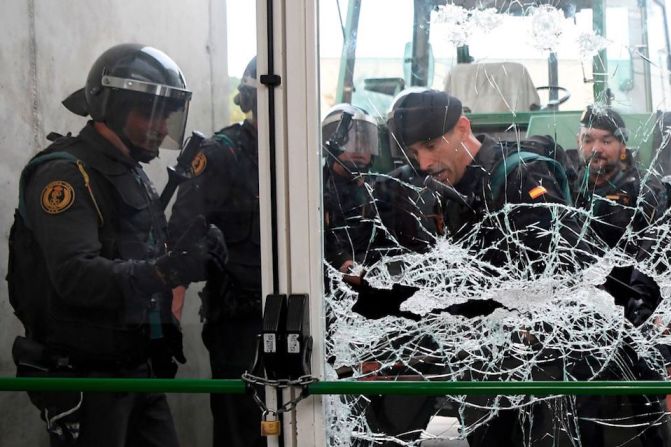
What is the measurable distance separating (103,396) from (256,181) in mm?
695

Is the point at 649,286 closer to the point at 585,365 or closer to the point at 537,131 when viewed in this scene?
the point at 585,365

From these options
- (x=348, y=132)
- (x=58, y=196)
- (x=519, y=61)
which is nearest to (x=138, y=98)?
(x=58, y=196)

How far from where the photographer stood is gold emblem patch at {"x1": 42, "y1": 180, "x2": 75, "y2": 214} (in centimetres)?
178

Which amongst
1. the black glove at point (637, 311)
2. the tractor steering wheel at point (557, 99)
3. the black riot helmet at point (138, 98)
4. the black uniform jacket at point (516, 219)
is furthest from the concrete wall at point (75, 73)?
the black glove at point (637, 311)

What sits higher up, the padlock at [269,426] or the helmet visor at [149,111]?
the helmet visor at [149,111]

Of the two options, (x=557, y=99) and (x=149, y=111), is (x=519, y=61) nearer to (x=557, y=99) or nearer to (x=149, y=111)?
(x=557, y=99)

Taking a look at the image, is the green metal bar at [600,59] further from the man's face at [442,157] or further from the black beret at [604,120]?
the man's face at [442,157]

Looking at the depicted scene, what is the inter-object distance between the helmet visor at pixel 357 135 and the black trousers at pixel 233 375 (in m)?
0.48

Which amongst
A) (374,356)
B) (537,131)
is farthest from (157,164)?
(537,131)

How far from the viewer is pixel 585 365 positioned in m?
1.66

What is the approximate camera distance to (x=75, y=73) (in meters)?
1.77

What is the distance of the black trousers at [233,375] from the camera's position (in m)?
1.74

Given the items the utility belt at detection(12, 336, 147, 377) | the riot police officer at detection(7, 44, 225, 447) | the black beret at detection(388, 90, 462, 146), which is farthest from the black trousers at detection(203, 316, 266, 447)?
the black beret at detection(388, 90, 462, 146)

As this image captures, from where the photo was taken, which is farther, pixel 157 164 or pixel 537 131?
pixel 157 164
